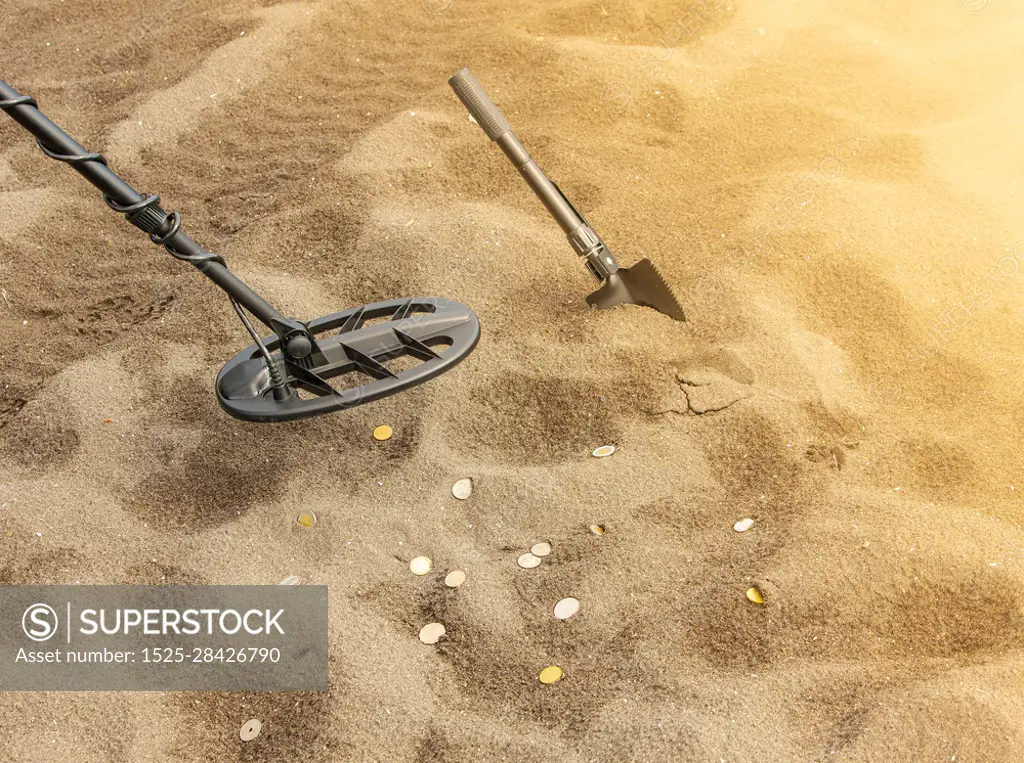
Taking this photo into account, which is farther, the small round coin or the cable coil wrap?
the small round coin

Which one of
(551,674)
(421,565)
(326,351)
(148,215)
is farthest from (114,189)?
(551,674)

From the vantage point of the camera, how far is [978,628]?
5.13ft

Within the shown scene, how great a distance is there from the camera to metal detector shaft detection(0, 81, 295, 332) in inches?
57.9

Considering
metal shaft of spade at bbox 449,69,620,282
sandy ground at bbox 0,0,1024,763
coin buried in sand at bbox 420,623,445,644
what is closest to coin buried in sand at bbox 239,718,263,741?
sandy ground at bbox 0,0,1024,763

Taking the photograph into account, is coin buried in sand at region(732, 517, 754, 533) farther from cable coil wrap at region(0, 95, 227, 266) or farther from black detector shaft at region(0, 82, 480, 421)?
cable coil wrap at region(0, 95, 227, 266)

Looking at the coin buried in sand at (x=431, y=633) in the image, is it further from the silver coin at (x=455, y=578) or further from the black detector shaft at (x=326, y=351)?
the black detector shaft at (x=326, y=351)

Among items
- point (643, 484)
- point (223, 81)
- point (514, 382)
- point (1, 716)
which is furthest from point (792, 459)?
point (223, 81)

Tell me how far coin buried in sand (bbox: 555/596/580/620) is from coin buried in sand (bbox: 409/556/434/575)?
0.88 feet

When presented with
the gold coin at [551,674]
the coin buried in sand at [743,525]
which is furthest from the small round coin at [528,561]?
the coin buried in sand at [743,525]

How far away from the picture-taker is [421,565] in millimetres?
1756

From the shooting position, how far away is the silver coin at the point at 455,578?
1718 mm

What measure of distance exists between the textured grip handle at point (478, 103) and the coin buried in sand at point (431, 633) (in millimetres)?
1057

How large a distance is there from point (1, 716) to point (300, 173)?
1724mm

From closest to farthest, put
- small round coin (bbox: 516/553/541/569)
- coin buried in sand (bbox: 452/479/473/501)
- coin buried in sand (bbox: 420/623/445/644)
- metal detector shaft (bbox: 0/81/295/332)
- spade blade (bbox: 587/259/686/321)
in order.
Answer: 1. metal detector shaft (bbox: 0/81/295/332)
2. coin buried in sand (bbox: 420/623/445/644)
3. small round coin (bbox: 516/553/541/569)
4. coin buried in sand (bbox: 452/479/473/501)
5. spade blade (bbox: 587/259/686/321)
